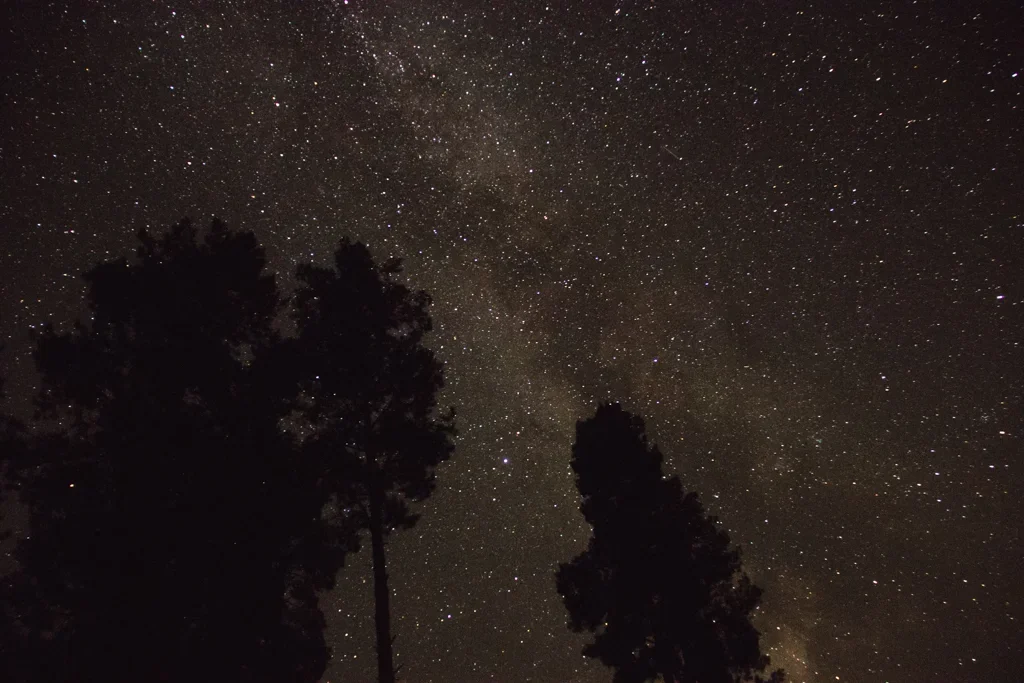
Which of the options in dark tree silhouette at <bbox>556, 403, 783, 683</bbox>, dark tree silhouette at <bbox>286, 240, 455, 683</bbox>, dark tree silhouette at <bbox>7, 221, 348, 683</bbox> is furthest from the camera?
dark tree silhouette at <bbox>556, 403, 783, 683</bbox>

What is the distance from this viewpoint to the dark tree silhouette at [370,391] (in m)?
11.0

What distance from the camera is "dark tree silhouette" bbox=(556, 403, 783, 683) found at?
13891 millimetres

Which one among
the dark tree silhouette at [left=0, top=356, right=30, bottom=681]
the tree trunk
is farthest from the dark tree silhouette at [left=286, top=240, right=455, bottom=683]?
the dark tree silhouette at [left=0, top=356, right=30, bottom=681]

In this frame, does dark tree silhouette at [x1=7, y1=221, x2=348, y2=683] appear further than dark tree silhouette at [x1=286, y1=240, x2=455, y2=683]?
No

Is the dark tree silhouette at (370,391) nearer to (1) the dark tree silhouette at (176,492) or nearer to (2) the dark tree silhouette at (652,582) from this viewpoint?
(1) the dark tree silhouette at (176,492)

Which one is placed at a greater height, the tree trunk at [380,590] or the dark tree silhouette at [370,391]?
the dark tree silhouette at [370,391]

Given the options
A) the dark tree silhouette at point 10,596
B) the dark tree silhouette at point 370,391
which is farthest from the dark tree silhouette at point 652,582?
the dark tree silhouette at point 10,596

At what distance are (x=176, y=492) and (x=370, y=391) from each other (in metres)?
3.53

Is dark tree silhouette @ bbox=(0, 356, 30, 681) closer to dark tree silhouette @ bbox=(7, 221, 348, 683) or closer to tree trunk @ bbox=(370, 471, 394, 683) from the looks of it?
dark tree silhouette @ bbox=(7, 221, 348, 683)

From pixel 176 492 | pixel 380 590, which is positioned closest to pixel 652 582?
pixel 380 590

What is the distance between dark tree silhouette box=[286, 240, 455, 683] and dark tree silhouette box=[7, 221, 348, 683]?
58cm

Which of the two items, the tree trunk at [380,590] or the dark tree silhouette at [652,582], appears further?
the dark tree silhouette at [652,582]

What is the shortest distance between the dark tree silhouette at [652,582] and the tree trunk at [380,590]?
20.4 ft

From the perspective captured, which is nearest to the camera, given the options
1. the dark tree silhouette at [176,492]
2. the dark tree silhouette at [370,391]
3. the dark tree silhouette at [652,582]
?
the dark tree silhouette at [176,492]
